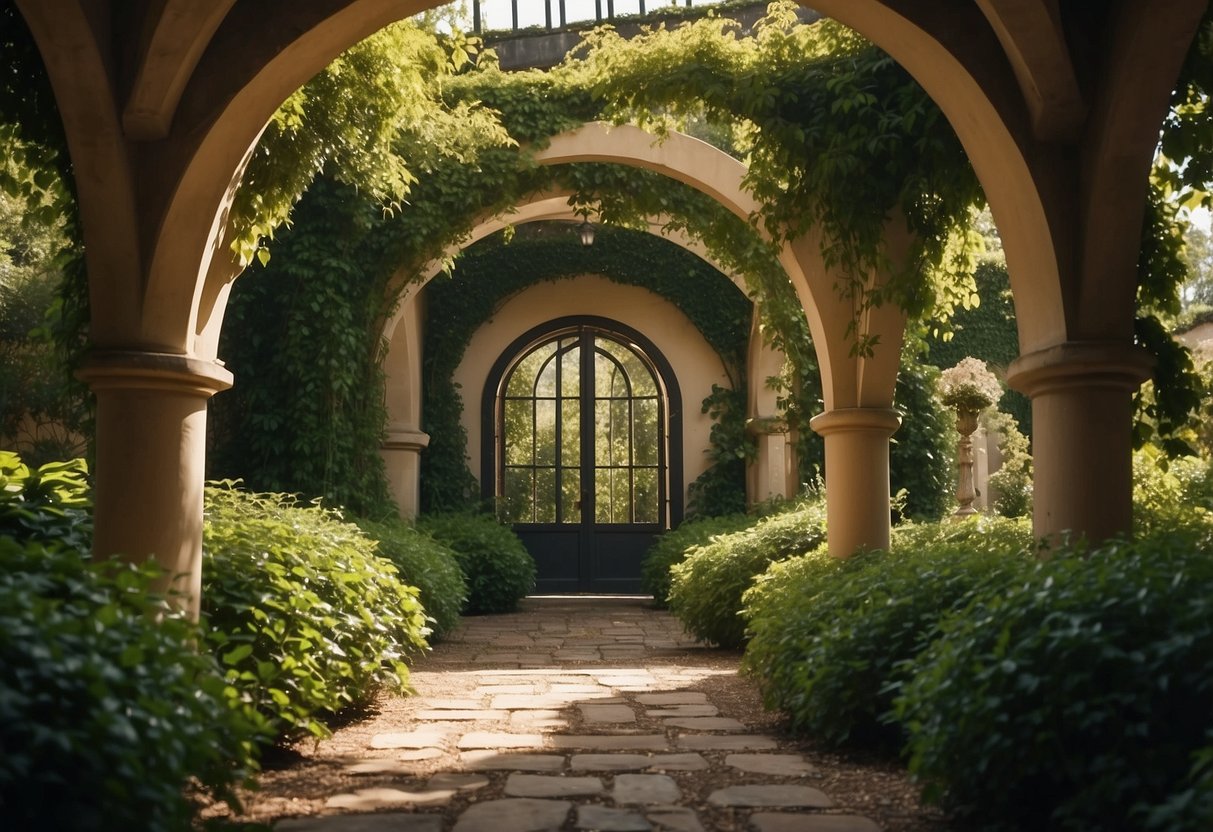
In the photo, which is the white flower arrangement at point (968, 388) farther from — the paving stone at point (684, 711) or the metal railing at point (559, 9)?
the metal railing at point (559, 9)

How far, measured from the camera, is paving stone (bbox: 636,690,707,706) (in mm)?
6035

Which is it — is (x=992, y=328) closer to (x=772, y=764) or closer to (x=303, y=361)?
(x=303, y=361)

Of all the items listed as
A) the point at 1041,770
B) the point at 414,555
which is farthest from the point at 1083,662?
the point at 414,555

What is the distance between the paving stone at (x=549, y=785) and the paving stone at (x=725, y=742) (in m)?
0.79

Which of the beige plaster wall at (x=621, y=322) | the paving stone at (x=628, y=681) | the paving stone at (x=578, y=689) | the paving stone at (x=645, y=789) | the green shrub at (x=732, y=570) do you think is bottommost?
the paving stone at (x=628, y=681)

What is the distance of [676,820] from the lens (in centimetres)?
347

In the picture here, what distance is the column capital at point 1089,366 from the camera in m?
4.49

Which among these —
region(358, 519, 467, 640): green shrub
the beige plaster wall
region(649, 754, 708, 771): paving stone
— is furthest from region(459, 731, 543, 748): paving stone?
the beige plaster wall

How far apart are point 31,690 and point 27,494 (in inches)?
115

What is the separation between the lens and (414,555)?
8.77 meters

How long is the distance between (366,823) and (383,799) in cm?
34

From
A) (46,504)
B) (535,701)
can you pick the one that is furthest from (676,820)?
(46,504)

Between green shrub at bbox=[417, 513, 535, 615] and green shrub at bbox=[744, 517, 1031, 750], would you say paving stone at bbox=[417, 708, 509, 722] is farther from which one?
green shrub at bbox=[417, 513, 535, 615]

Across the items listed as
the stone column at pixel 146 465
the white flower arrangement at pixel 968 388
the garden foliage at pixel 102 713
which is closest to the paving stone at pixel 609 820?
the garden foliage at pixel 102 713
